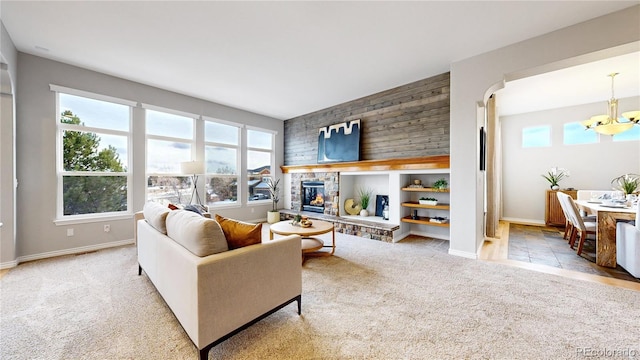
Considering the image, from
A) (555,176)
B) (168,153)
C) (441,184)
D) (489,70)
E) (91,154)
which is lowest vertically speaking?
(441,184)

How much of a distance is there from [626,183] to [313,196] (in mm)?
5586

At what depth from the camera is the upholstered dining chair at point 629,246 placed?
2535 mm

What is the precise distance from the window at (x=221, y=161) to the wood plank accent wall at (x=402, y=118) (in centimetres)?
214

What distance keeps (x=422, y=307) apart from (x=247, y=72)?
3853 mm

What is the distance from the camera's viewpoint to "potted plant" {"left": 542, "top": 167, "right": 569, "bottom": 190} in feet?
17.1

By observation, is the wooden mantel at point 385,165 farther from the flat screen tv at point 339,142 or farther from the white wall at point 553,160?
the white wall at point 553,160

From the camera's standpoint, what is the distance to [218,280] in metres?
1.40

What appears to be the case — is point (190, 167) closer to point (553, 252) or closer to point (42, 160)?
point (42, 160)

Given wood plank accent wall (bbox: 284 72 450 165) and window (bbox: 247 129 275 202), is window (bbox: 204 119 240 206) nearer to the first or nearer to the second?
window (bbox: 247 129 275 202)

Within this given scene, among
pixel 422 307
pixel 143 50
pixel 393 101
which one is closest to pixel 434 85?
pixel 393 101

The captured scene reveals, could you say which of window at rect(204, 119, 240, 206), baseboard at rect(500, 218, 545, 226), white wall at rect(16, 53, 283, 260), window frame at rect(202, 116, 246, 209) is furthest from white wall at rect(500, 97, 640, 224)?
white wall at rect(16, 53, 283, 260)

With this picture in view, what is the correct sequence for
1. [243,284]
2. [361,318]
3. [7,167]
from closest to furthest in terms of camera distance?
[243,284], [361,318], [7,167]

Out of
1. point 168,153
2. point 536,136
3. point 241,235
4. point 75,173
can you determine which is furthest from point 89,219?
point 536,136

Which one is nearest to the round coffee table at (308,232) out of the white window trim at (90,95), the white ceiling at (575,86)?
the white window trim at (90,95)
